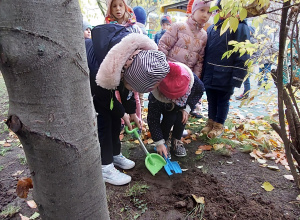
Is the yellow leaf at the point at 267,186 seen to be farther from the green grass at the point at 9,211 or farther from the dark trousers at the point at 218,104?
the green grass at the point at 9,211

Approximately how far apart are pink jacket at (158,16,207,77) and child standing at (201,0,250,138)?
137 mm

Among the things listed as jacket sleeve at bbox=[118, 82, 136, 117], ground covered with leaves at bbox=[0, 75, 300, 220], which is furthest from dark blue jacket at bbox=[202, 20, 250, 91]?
jacket sleeve at bbox=[118, 82, 136, 117]

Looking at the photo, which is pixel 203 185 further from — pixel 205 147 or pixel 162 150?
pixel 205 147

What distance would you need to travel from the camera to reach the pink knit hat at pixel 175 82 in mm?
1899

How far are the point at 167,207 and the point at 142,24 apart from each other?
3.57 metres

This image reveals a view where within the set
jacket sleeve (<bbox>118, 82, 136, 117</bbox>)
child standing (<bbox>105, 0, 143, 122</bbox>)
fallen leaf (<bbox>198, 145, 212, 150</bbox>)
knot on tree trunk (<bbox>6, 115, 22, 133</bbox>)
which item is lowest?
fallen leaf (<bbox>198, 145, 212, 150</bbox>)

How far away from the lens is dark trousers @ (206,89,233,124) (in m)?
2.80

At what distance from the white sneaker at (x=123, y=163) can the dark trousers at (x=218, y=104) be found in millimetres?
1418

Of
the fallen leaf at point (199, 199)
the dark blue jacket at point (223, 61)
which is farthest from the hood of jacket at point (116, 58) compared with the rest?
the dark blue jacket at point (223, 61)

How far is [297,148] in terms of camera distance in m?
1.62

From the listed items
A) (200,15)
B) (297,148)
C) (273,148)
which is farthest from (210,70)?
(297,148)

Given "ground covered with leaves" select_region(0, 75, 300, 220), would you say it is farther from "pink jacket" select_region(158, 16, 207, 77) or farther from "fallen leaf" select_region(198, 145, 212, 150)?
"pink jacket" select_region(158, 16, 207, 77)

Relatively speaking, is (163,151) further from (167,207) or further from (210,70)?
(210,70)

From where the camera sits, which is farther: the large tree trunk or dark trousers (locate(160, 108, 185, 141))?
dark trousers (locate(160, 108, 185, 141))
